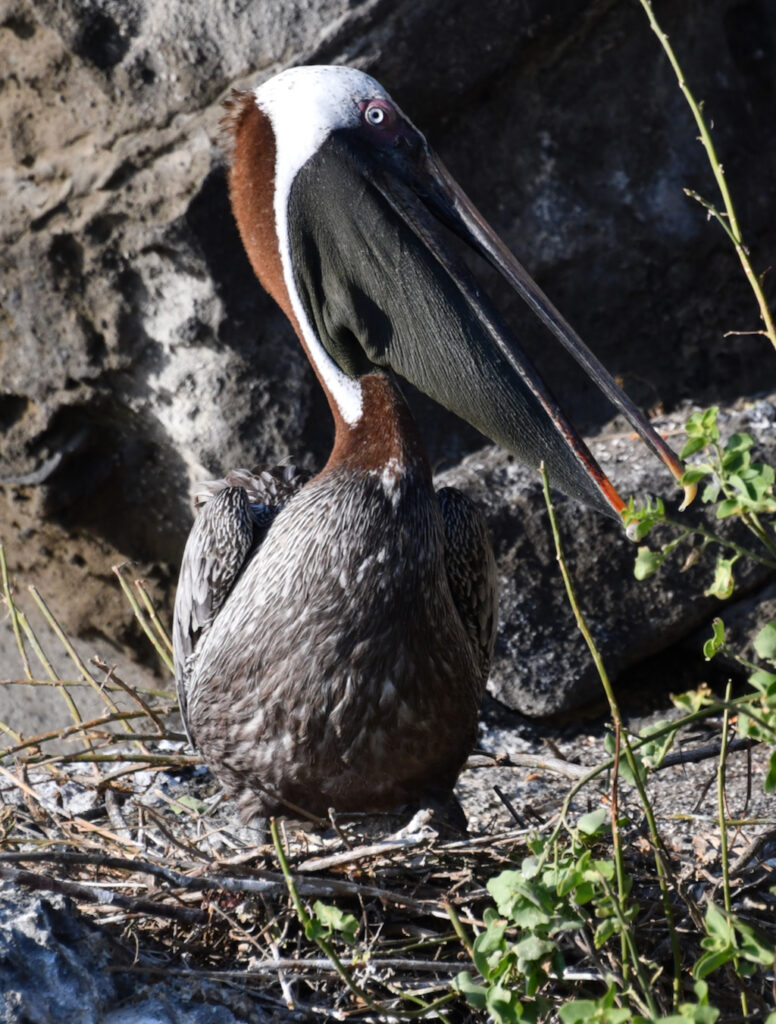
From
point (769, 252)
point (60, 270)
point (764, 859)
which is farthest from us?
point (769, 252)

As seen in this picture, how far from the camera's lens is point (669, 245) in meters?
4.70

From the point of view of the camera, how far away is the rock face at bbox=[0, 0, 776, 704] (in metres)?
4.29

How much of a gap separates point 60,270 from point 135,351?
15.1 inches

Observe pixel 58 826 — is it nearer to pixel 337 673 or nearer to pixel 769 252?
pixel 337 673

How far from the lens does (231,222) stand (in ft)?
14.4

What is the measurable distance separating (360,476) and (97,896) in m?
1.19

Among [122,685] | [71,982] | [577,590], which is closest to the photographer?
[71,982]

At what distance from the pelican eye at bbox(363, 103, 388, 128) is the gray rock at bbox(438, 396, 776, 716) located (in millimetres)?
1655

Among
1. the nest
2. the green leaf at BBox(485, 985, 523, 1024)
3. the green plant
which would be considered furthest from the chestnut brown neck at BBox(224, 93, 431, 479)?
the green leaf at BBox(485, 985, 523, 1024)

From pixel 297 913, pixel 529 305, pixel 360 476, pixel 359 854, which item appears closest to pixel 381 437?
pixel 360 476

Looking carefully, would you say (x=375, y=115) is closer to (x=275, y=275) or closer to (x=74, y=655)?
(x=275, y=275)

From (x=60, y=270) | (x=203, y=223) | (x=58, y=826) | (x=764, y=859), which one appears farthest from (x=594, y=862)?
(x=60, y=270)

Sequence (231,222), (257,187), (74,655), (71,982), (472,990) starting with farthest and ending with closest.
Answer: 1. (231,222)
2. (74,655)
3. (257,187)
4. (71,982)
5. (472,990)

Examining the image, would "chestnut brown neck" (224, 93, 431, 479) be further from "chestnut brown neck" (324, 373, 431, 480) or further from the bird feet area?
the bird feet area
